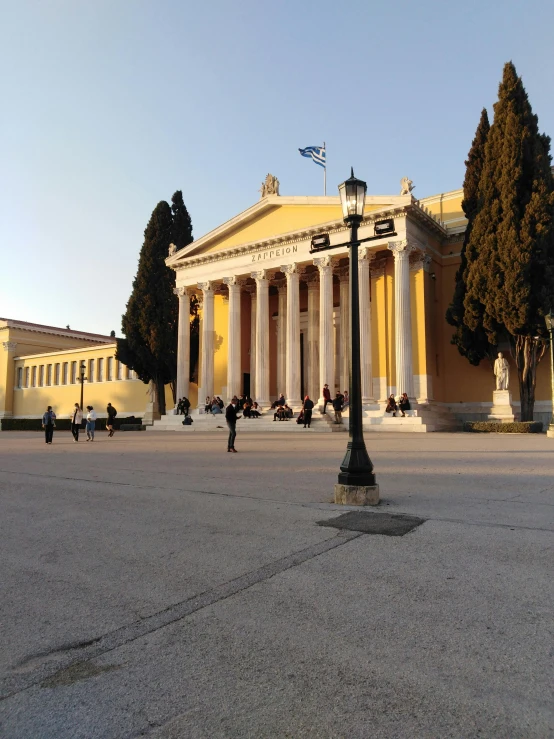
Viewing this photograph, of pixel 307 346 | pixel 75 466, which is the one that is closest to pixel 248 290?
pixel 307 346

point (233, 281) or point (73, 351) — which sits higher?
point (233, 281)

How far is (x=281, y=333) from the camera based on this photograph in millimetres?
35688

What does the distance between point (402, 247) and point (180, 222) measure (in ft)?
62.6

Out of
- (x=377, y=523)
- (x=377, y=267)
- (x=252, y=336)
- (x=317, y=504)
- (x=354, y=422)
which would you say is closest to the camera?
(x=377, y=523)

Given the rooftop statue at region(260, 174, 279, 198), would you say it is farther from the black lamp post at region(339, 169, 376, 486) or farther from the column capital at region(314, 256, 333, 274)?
the black lamp post at region(339, 169, 376, 486)

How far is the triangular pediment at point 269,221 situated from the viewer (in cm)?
3061

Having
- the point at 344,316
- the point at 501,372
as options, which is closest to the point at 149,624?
the point at 501,372

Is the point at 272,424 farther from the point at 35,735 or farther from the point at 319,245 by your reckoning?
the point at 35,735

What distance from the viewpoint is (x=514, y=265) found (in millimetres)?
23375

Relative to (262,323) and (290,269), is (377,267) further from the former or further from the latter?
(262,323)

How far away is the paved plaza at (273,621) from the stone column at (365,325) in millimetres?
21405

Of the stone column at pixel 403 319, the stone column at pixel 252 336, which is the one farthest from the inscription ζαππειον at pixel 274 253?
the stone column at pixel 403 319

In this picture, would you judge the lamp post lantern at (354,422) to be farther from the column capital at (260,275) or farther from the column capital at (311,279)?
the column capital at (311,279)

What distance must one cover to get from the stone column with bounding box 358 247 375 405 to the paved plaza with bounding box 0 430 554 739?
21.4 meters
